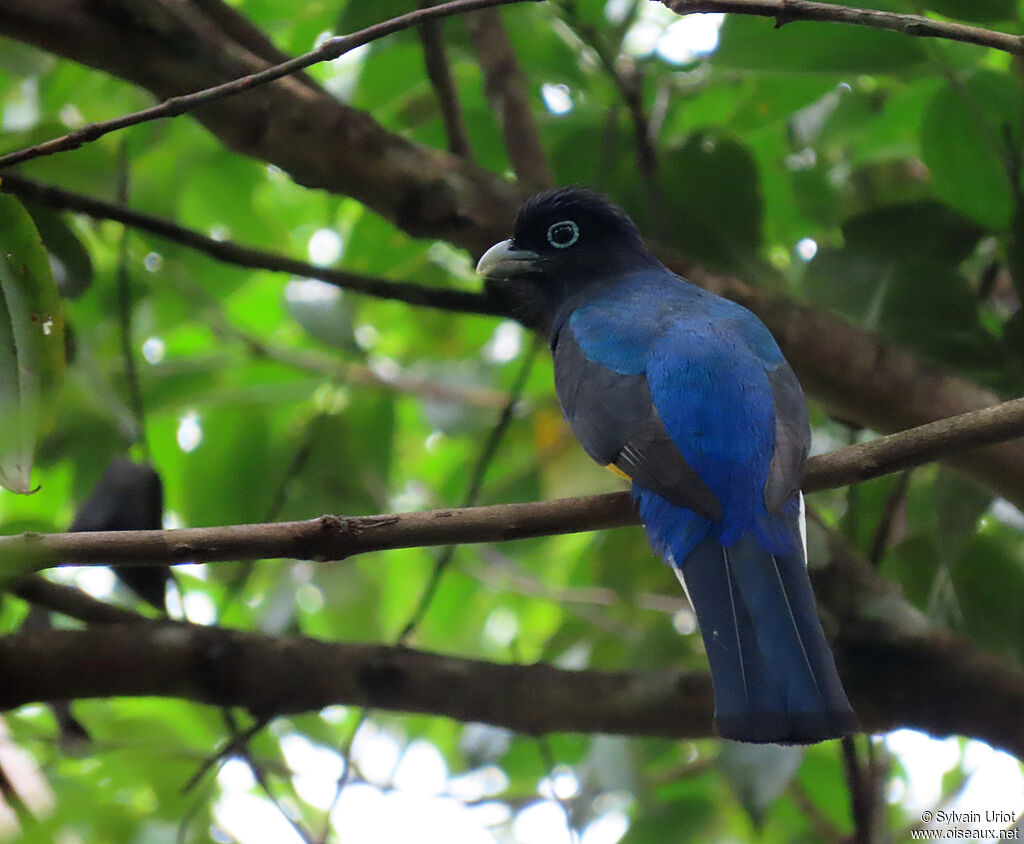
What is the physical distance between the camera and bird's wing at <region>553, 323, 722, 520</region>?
8.61ft

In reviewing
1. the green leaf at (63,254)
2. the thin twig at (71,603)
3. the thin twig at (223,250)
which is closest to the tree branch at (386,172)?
the thin twig at (223,250)

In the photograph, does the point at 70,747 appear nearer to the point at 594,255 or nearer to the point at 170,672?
the point at 170,672

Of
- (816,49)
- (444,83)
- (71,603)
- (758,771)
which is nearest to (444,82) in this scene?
(444,83)

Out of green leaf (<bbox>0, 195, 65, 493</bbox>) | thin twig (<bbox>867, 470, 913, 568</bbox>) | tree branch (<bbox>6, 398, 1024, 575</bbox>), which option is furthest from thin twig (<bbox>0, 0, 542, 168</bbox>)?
thin twig (<bbox>867, 470, 913, 568</bbox>)

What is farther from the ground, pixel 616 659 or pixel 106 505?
pixel 616 659

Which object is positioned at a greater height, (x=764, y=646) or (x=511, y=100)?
(x=511, y=100)

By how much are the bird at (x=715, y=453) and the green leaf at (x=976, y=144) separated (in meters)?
0.85

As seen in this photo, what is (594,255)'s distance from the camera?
4.02 m

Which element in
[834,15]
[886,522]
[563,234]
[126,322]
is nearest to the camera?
[834,15]

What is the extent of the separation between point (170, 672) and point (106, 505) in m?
0.63

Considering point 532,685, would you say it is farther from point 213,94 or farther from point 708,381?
point 213,94

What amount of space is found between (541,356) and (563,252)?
0.95m

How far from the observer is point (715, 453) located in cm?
274

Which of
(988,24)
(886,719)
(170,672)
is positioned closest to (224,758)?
(170,672)
